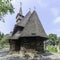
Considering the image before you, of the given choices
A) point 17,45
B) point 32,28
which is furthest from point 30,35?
point 17,45

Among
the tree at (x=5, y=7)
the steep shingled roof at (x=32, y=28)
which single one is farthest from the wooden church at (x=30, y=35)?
the tree at (x=5, y=7)

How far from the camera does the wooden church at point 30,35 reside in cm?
2948

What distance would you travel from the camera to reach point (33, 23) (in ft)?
102

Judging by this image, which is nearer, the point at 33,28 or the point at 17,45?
the point at 33,28

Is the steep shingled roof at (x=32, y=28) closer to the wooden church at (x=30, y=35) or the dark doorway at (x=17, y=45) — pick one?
the wooden church at (x=30, y=35)

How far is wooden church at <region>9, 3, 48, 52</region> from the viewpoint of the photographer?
1161 inches

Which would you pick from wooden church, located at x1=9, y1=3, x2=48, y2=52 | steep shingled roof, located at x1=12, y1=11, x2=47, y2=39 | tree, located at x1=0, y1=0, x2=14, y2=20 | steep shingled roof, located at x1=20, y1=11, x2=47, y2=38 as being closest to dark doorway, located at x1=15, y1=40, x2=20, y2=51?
wooden church, located at x1=9, y1=3, x2=48, y2=52

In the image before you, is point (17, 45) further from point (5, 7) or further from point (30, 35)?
point (5, 7)

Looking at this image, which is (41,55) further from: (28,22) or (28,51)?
(28,22)

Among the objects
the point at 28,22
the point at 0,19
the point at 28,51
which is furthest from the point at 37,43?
the point at 0,19

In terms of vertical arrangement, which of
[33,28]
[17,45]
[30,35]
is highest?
[33,28]

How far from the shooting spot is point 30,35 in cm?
2895

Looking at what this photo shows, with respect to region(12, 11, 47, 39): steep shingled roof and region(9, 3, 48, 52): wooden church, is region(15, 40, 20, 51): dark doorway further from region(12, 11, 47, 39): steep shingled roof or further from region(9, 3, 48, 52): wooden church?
region(12, 11, 47, 39): steep shingled roof

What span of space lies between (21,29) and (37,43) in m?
4.23
